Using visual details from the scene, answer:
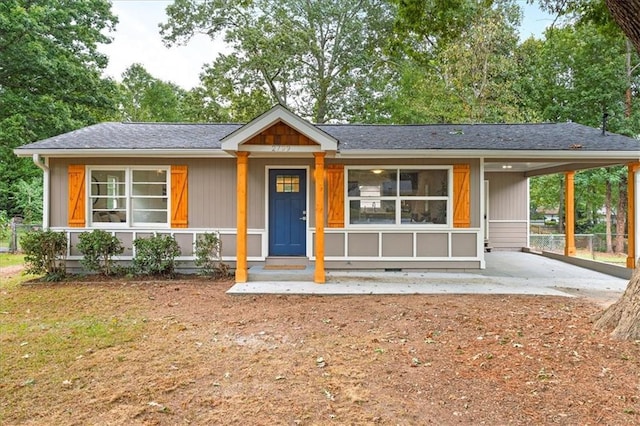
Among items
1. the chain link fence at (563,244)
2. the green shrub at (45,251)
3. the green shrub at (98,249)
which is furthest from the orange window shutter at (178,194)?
the chain link fence at (563,244)

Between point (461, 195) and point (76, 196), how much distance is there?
8178 mm

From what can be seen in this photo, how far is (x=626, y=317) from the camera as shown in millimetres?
3908

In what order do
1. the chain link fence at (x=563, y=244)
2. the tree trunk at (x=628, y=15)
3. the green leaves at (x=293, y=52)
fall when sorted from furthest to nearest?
the green leaves at (x=293, y=52), the chain link fence at (x=563, y=244), the tree trunk at (x=628, y=15)

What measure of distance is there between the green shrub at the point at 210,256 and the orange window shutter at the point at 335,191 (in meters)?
2.38

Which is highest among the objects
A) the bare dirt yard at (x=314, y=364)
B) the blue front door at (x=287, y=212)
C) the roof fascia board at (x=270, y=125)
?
the roof fascia board at (x=270, y=125)

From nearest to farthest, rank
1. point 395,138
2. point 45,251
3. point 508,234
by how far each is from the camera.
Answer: point 45,251 < point 395,138 < point 508,234

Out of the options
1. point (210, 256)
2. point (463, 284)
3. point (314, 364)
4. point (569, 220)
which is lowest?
point (314, 364)

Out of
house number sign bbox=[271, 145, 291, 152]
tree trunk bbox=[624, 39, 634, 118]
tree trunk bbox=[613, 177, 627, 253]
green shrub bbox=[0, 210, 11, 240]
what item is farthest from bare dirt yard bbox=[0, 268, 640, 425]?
tree trunk bbox=[624, 39, 634, 118]

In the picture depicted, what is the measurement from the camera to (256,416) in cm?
267

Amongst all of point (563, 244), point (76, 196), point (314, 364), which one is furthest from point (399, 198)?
point (76, 196)

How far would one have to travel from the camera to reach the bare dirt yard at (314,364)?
271cm

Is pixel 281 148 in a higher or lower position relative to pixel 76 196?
higher

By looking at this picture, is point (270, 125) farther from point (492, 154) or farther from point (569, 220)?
point (569, 220)

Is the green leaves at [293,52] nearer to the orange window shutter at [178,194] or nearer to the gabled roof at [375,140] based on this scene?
the gabled roof at [375,140]
